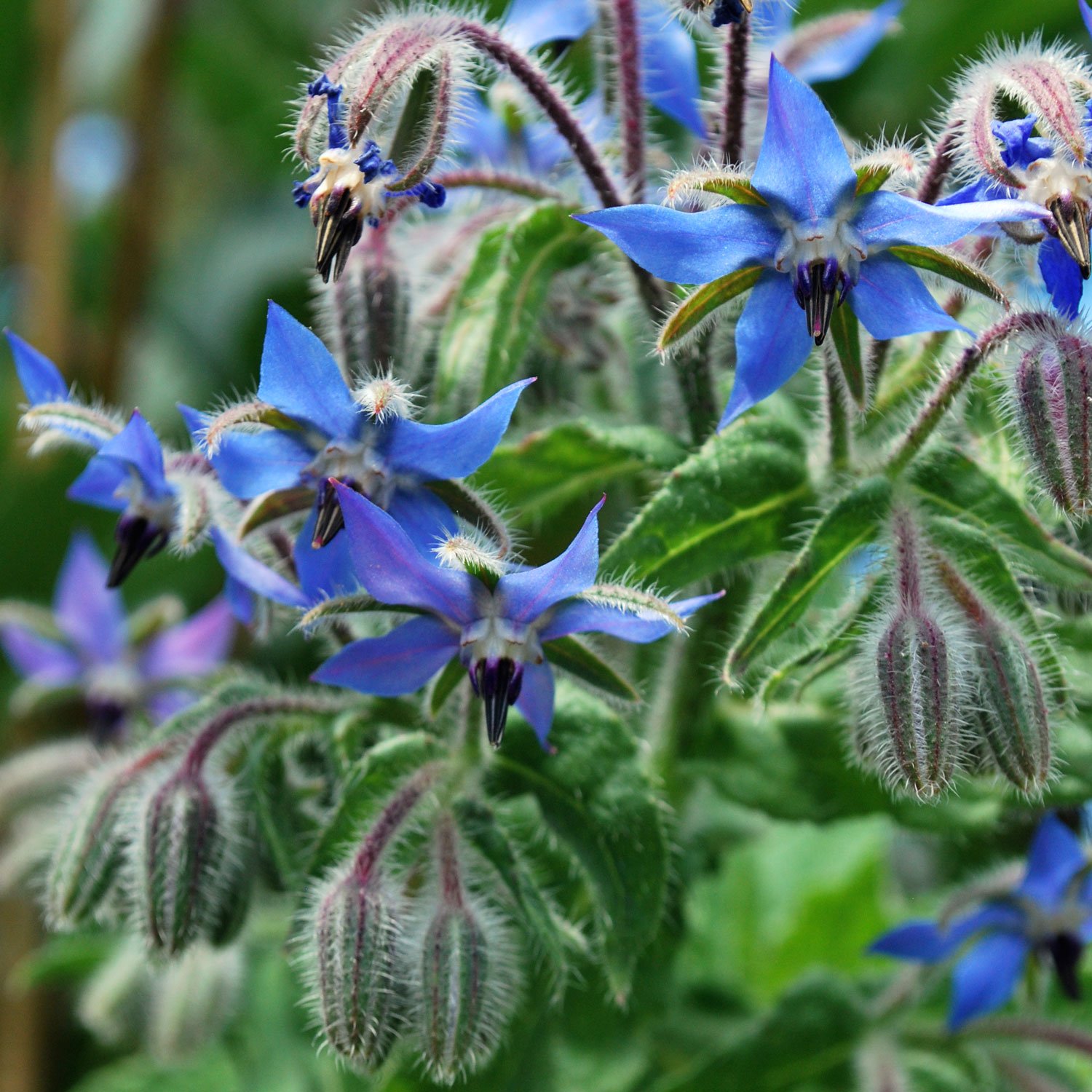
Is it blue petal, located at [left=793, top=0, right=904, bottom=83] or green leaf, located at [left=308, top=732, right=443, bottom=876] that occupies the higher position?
blue petal, located at [left=793, top=0, right=904, bottom=83]

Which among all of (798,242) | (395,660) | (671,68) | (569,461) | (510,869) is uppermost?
(671,68)

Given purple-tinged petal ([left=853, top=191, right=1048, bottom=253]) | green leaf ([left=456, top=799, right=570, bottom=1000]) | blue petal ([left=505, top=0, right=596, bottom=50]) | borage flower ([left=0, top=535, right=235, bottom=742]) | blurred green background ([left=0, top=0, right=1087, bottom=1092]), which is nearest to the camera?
purple-tinged petal ([left=853, top=191, right=1048, bottom=253])

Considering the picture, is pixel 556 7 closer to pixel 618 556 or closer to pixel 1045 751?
pixel 618 556

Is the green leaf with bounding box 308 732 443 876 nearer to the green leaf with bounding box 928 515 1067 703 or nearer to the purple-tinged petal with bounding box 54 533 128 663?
the green leaf with bounding box 928 515 1067 703

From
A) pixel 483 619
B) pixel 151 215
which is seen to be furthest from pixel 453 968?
pixel 151 215

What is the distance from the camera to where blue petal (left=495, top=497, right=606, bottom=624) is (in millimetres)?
822

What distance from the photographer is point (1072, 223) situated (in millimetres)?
825

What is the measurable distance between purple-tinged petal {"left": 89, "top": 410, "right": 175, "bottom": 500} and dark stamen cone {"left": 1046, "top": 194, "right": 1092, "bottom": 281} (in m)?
0.59

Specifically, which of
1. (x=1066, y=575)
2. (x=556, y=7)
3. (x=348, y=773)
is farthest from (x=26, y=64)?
(x=1066, y=575)

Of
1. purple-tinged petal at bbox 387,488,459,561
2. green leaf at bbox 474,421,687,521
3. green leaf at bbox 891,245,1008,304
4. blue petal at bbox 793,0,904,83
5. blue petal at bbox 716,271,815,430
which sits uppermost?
blue petal at bbox 793,0,904,83

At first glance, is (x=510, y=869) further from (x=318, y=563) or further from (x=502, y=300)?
(x=502, y=300)

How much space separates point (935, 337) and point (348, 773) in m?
0.55

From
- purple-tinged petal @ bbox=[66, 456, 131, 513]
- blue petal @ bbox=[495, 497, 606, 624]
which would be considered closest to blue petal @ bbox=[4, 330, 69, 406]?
purple-tinged petal @ bbox=[66, 456, 131, 513]

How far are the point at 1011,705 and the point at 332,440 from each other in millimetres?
481
